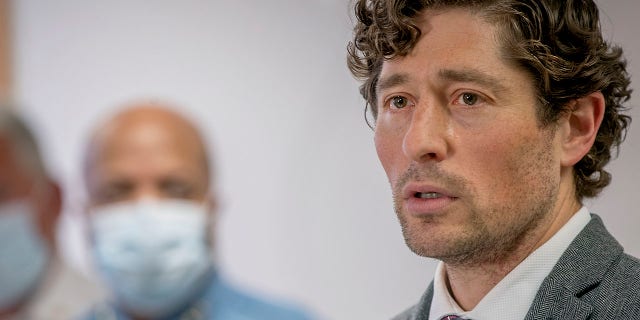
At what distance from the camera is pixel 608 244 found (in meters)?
1.65

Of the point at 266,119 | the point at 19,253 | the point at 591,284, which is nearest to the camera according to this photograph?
the point at 19,253

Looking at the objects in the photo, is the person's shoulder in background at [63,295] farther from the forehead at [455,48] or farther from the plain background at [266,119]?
the forehead at [455,48]

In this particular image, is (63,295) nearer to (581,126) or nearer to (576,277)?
(576,277)

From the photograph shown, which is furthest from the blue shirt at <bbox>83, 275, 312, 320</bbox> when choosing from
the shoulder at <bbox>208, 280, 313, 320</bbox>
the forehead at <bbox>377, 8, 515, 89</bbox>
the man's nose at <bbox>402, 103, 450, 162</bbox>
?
the forehead at <bbox>377, 8, 515, 89</bbox>

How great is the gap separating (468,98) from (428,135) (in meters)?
0.11

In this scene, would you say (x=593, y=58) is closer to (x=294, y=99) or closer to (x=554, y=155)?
(x=554, y=155)

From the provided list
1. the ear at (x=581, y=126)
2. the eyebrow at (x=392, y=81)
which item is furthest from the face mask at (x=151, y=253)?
the ear at (x=581, y=126)

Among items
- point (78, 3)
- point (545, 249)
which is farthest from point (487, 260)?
point (78, 3)

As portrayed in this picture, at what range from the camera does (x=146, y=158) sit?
0.84 meters

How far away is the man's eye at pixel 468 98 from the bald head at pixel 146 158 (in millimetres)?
868

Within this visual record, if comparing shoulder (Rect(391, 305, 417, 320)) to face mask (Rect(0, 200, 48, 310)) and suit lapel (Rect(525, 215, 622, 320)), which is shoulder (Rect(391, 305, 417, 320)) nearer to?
suit lapel (Rect(525, 215, 622, 320))

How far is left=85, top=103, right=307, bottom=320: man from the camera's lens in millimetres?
836

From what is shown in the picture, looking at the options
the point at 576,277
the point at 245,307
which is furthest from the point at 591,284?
the point at 245,307

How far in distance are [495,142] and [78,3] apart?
78 cm
